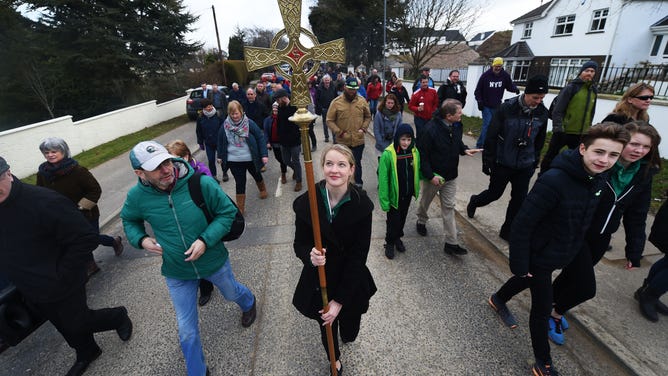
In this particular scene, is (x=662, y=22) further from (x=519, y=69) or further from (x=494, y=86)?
(x=494, y=86)

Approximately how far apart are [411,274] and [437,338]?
0.99 meters

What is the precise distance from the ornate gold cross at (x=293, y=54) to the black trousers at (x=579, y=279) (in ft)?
8.44

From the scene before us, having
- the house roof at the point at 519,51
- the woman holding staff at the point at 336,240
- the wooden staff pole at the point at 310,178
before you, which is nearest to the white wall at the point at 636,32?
the house roof at the point at 519,51

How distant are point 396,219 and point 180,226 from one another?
259 cm

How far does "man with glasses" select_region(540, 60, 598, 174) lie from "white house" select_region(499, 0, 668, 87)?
1381 centimetres

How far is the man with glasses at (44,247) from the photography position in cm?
210

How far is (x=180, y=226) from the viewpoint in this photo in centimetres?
233

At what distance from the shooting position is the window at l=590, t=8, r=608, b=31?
20.2 m

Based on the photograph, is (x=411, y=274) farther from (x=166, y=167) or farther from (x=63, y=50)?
(x=63, y=50)

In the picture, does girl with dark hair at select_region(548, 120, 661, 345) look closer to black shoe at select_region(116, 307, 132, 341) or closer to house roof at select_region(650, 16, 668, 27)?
black shoe at select_region(116, 307, 132, 341)

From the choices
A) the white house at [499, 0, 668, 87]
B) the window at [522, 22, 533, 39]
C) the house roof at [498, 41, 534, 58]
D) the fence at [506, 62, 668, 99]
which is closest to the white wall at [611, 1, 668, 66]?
the white house at [499, 0, 668, 87]

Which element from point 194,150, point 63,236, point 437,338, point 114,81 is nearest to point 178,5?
point 114,81

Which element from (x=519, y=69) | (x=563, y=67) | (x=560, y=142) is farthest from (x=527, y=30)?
(x=560, y=142)

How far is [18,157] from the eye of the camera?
869 centimetres
